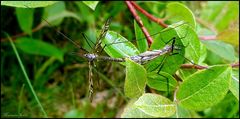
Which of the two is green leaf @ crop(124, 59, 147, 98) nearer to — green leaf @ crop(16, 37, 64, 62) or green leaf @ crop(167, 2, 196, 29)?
green leaf @ crop(167, 2, 196, 29)

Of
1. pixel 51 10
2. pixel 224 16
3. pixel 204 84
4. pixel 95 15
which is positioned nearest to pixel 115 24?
pixel 95 15

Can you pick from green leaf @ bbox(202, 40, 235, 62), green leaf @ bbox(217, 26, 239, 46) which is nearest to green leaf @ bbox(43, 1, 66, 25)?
green leaf @ bbox(202, 40, 235, 62)

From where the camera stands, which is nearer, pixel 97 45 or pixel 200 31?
pixel 97 45

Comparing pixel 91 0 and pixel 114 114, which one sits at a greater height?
pixel 91 0

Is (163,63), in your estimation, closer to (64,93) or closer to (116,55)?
(116,55)

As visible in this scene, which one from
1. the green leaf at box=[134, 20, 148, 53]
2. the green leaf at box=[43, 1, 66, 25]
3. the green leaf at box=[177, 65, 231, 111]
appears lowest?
the green leaf at box=[177, 65, 231, 111]

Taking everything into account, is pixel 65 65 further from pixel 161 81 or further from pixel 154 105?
pixel 154 105

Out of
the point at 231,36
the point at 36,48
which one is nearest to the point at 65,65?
the point at 36,48
